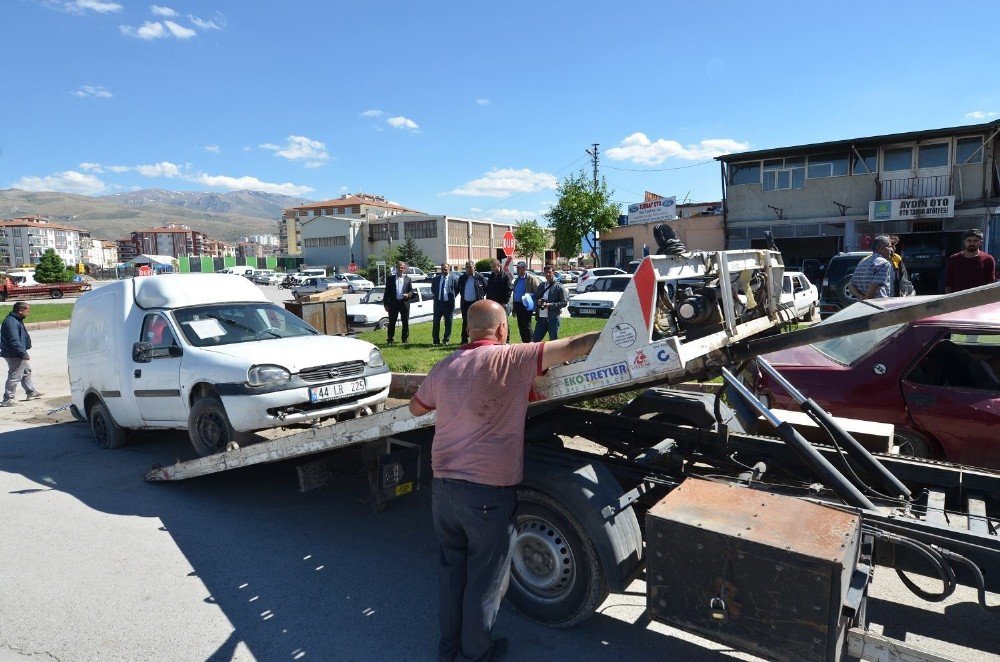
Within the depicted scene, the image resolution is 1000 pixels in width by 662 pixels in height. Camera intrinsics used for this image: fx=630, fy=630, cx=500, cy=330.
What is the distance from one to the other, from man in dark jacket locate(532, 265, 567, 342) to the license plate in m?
5.41

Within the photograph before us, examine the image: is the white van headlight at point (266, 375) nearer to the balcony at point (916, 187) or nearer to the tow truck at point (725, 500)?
the tow truck at point (725, 500)

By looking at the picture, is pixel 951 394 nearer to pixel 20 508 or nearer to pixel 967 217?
pixel 20 508

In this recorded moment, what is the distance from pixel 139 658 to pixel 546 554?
6.98ft

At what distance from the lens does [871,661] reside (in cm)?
246

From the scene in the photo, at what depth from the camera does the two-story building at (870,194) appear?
2262 centimetres

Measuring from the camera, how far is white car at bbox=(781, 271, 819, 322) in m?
3.88

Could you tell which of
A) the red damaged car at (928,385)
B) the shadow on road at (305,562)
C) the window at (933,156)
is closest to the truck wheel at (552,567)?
the shadow on road at (305,562)

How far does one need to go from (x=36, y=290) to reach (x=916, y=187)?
48948 millimetres

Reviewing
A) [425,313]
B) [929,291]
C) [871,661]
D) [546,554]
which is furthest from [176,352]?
[929,291]

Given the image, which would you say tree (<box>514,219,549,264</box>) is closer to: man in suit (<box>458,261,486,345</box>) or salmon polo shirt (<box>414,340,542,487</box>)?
man in suit (<box>458,261,486,345</box>)

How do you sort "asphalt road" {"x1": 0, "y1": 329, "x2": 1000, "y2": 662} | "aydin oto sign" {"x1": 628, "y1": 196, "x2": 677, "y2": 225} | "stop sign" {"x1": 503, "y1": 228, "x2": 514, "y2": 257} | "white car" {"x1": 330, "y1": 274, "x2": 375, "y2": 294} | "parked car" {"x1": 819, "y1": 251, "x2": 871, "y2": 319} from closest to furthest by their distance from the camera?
"asphalt road" {"x1": 0, "y1": 329, "x2": 1000, "y2": 662} → "stop sign" {"x1": 503, "y1": 228, "x2": 514, "y2": 257} → "parked car" {"x1": 819, "y1": 251, "x2": 871, "y2": 319} → "aydin oto sign" {"x1": 628, "y1": 196, "x2": 677, "y2": 225} → "white car" {"x1": 330, "y1": 274, "x2": 375, "y2": 294}

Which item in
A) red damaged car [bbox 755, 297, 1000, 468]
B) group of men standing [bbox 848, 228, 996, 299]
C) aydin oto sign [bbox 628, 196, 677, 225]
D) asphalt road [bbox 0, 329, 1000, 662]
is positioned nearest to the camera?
asphalt road [bbox 0, 329, 1000, 662]

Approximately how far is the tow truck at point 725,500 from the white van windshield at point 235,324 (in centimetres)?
249

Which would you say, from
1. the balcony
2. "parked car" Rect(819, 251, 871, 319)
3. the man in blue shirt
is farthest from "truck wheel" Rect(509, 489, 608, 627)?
the balcony
